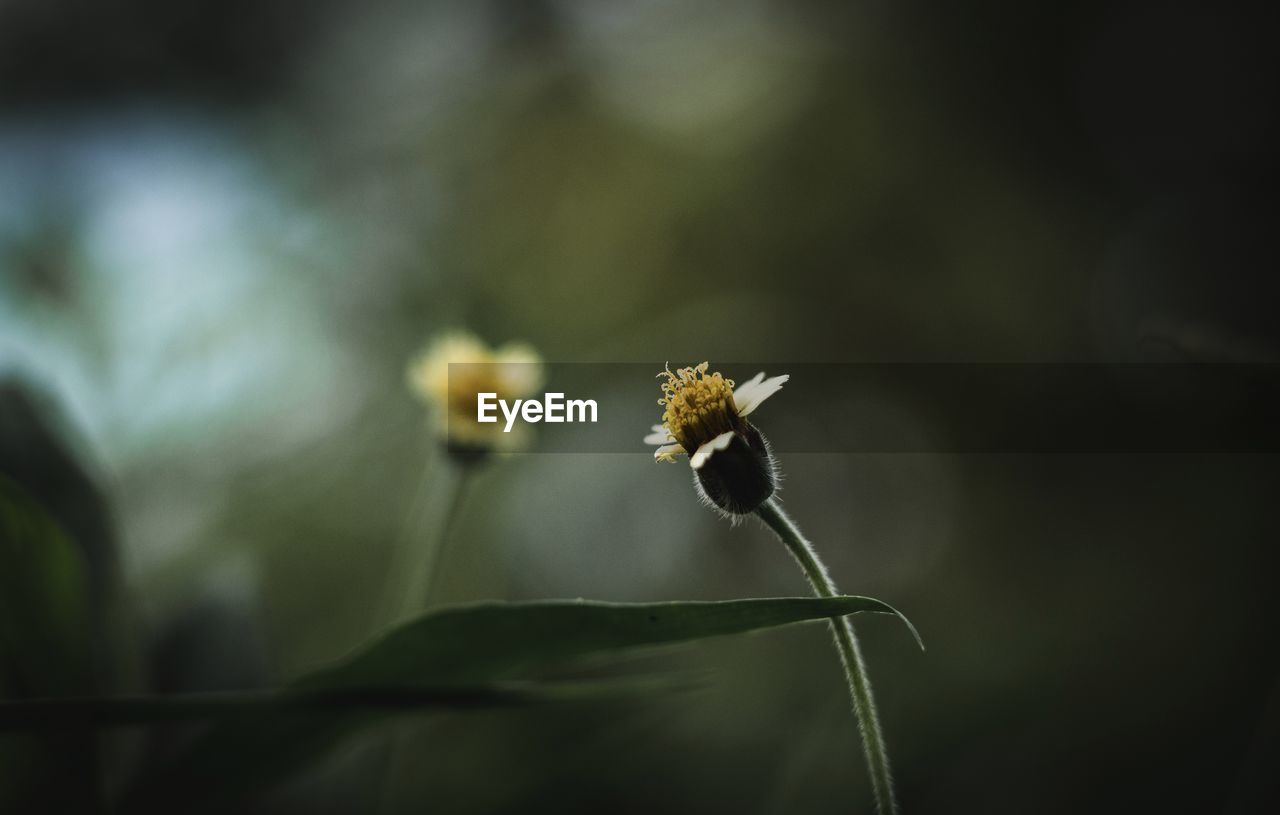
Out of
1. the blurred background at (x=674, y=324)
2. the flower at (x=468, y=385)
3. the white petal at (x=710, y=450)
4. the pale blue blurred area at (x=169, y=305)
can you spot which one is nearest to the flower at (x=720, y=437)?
the white petal at (x=710, y=450)

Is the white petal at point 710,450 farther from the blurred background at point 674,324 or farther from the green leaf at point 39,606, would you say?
the green leaf at point 39,606

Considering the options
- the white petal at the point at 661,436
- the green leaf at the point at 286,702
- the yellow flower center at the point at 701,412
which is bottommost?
the green leaf at the point at 286,702

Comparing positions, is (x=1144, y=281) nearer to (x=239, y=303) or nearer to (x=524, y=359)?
(x=524, y=359)

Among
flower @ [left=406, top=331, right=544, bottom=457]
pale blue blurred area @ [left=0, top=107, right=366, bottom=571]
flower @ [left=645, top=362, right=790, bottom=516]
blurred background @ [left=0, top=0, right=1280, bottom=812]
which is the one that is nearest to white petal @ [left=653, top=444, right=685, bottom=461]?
flower @ [left=645, top=362, right=790, bottom=516]

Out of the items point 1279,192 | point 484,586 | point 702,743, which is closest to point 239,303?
point 484,586

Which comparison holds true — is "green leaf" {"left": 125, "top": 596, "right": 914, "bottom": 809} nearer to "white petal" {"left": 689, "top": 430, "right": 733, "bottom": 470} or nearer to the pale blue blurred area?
"white petal" {"left": 689, "top": 430, "right": 733, "bottom": 470}
